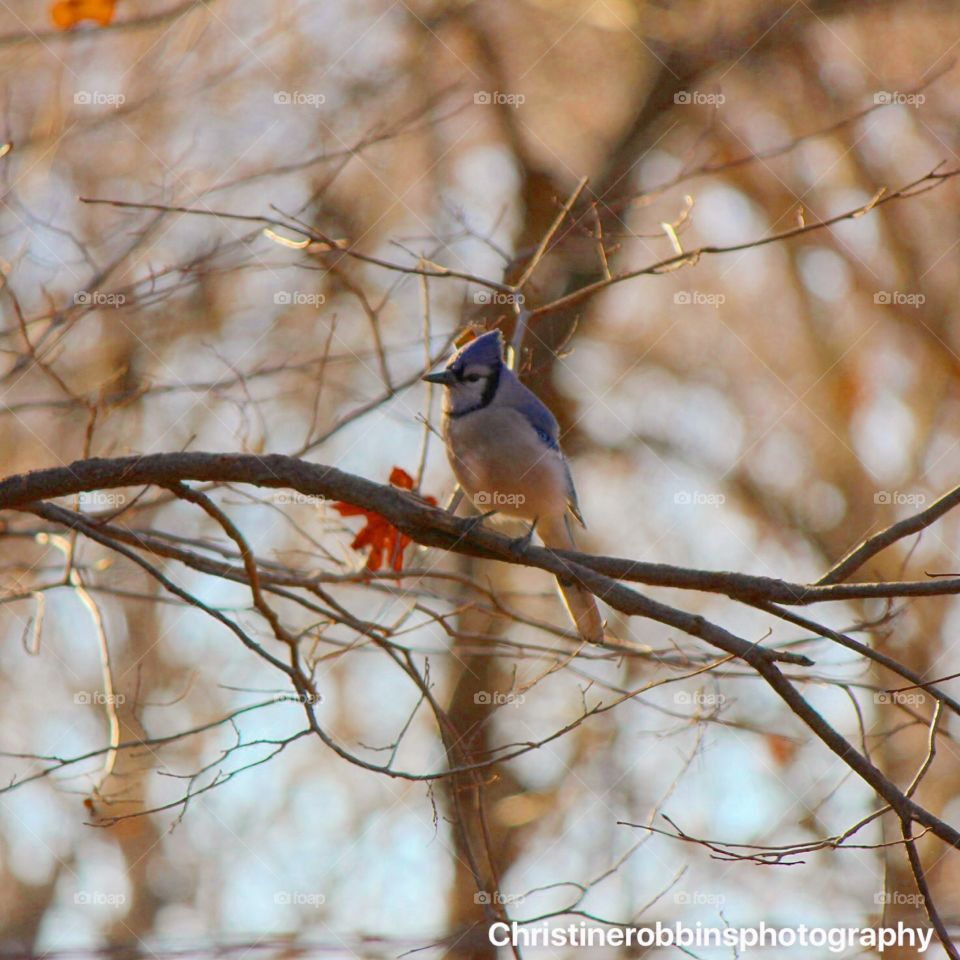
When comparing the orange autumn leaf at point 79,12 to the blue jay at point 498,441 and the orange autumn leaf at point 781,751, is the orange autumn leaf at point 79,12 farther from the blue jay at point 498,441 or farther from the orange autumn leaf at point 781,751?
the orange autumn leaf at point 781,751

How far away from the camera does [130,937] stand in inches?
350

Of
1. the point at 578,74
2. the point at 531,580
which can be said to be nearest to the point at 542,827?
the point at 531,580

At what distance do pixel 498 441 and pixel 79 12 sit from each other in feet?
8.84

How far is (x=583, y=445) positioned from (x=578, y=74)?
3.03 meters

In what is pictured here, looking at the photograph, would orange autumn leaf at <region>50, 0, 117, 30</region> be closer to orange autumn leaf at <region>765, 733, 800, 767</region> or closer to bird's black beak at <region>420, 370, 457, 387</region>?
bird's black beak at <region>420, 370, 457, 387</region>

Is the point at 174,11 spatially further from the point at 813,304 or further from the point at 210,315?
the point at 813,304

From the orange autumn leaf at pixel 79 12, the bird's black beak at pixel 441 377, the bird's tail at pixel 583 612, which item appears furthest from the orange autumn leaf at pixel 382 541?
the orange autumn leaf at pixel 79 12

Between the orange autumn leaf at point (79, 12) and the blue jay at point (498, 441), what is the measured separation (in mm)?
2302

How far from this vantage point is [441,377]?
14.1 ft

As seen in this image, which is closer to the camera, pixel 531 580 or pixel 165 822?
pixel 165 822

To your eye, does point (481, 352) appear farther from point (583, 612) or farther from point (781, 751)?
point (781, 751)

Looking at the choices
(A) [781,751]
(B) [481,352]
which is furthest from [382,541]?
(A) [781,751]

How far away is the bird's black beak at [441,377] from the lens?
425 centimetres

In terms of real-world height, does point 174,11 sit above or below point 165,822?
above
